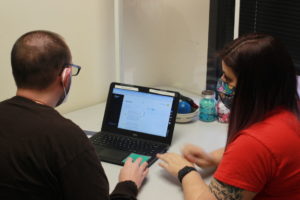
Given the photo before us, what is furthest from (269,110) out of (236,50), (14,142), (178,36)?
Result: (178,36)

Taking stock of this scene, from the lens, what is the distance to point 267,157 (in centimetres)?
96

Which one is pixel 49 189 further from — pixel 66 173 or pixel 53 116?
pixel 53 116

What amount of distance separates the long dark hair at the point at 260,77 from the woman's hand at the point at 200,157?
30 centimetres

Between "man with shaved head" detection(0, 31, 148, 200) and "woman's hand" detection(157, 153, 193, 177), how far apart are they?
0.33m

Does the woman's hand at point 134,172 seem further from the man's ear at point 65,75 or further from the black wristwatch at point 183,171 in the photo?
the man's ear at point 65,75

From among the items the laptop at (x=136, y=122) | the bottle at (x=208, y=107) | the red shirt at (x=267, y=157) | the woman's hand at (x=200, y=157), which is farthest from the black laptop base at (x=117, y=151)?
the red shirt at (x=267, y=157)

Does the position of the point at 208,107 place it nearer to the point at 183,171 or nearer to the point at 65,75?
the point at 183,171

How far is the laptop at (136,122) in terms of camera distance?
1.50m

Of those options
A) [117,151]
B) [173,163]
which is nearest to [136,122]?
[117,151]

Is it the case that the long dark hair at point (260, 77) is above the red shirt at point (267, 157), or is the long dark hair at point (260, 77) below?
above

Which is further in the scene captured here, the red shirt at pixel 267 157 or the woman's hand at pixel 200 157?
the woman's hand at pixel 200 157

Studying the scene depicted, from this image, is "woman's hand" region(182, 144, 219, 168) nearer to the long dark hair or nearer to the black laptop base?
the black laptop base

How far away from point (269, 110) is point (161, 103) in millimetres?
599

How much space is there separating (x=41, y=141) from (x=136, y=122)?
71 centimetres
